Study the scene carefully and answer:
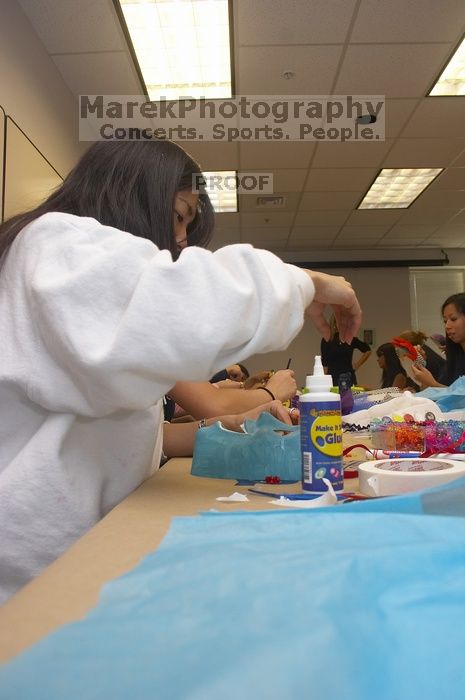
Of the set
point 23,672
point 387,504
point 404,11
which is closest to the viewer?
point 23,672

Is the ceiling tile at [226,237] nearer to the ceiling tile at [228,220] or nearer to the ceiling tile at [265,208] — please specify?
the ceiling tile at [228,220]

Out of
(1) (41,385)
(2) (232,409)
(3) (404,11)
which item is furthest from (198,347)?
(3) (404,11)

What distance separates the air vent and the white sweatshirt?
431 cm

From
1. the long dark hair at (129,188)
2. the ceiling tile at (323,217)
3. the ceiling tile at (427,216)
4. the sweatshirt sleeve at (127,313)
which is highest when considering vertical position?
the ceiling tile at (427,216)

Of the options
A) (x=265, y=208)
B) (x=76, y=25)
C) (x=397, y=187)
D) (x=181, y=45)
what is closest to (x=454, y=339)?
(x=397, y=187)

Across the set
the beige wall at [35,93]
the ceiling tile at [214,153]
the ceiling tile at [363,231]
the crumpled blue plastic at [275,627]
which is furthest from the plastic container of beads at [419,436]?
the ceiling tile at [363,231]

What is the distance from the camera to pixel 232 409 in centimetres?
141

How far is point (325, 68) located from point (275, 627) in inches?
124

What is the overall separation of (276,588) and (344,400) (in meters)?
1.59

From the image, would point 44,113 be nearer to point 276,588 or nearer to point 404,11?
point 404,11

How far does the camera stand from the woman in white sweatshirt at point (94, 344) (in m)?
0.55

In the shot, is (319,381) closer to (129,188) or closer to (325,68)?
(129,188)

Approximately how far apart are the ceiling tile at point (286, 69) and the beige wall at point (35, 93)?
99 centimetres

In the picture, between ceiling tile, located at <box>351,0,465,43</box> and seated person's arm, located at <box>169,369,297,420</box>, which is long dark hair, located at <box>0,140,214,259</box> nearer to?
seated person's arm, located at <box>169,369,297,420</box>
